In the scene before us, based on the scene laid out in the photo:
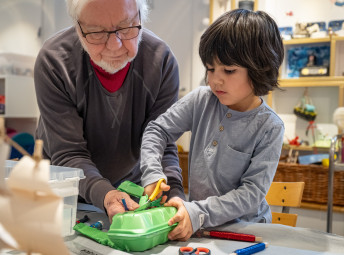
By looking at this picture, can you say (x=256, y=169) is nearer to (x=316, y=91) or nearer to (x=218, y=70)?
(x=218, y=70)

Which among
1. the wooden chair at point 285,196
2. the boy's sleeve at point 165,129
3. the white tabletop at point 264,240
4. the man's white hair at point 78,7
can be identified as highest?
the man's white hair at point 78,7

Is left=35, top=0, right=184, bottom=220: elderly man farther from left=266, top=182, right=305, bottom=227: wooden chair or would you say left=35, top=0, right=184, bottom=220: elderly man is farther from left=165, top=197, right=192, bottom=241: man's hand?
left=266, top=182, right=305, bottom=227: wooden chair

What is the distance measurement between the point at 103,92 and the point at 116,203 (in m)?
0.39

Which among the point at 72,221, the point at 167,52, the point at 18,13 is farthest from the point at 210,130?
the point at 18,13

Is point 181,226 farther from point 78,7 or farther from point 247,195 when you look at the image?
point 78,7

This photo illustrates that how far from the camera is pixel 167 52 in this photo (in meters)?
1.22

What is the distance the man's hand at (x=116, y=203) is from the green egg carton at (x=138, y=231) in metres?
0.09

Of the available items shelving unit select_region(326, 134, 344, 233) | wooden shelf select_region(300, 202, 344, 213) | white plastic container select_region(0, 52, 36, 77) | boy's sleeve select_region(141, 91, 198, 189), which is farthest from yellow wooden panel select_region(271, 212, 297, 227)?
white plastic container select_region(0, 52, 36, 77)

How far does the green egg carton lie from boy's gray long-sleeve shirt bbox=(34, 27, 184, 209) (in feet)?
1.05

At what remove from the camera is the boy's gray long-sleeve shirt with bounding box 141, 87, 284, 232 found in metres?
0.89

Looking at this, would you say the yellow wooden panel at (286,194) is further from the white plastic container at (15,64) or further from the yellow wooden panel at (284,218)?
the white plastic container at (15,64)

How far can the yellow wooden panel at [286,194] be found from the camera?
1192 mm

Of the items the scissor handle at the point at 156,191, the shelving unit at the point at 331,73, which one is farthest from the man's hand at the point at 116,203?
the shelving unit at the point at 331,73

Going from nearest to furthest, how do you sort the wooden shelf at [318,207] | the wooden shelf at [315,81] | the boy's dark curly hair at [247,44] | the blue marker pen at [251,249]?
the blue marker pen at [251,249]
the boy's dark curly hair at [247,44]
the wooden shelf at [318,207]
the wooden shelf at [315,81]
